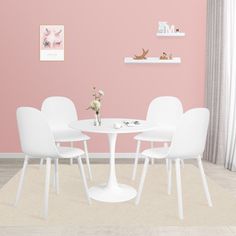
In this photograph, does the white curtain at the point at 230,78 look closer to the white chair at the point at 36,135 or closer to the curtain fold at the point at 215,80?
the curtain fold at the point at 215,80

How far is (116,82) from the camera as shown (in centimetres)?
491

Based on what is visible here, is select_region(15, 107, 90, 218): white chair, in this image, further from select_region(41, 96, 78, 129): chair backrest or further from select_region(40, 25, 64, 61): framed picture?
select_region(40, 25, 64, 61): framed picture

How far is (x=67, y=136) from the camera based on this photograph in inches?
140

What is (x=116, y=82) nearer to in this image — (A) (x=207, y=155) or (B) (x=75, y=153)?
(A) (x=207, y=155)

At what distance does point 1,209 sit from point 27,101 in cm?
230

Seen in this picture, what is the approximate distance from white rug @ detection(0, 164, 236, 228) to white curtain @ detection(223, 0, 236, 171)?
0.85m

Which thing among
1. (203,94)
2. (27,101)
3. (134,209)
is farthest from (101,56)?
A: (134,209)

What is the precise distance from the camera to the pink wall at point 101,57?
4.81m

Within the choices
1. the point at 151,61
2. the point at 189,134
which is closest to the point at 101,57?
the point at 151,61

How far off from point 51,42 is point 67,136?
5.96 ft

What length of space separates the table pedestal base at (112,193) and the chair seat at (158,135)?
51 cm

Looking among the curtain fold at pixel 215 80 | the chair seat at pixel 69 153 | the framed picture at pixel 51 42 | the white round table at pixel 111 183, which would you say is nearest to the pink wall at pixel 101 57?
the framed picture at pixel 51 42

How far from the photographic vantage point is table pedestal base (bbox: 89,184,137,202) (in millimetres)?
3085

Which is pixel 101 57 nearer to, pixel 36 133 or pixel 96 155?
pixel 96 155
